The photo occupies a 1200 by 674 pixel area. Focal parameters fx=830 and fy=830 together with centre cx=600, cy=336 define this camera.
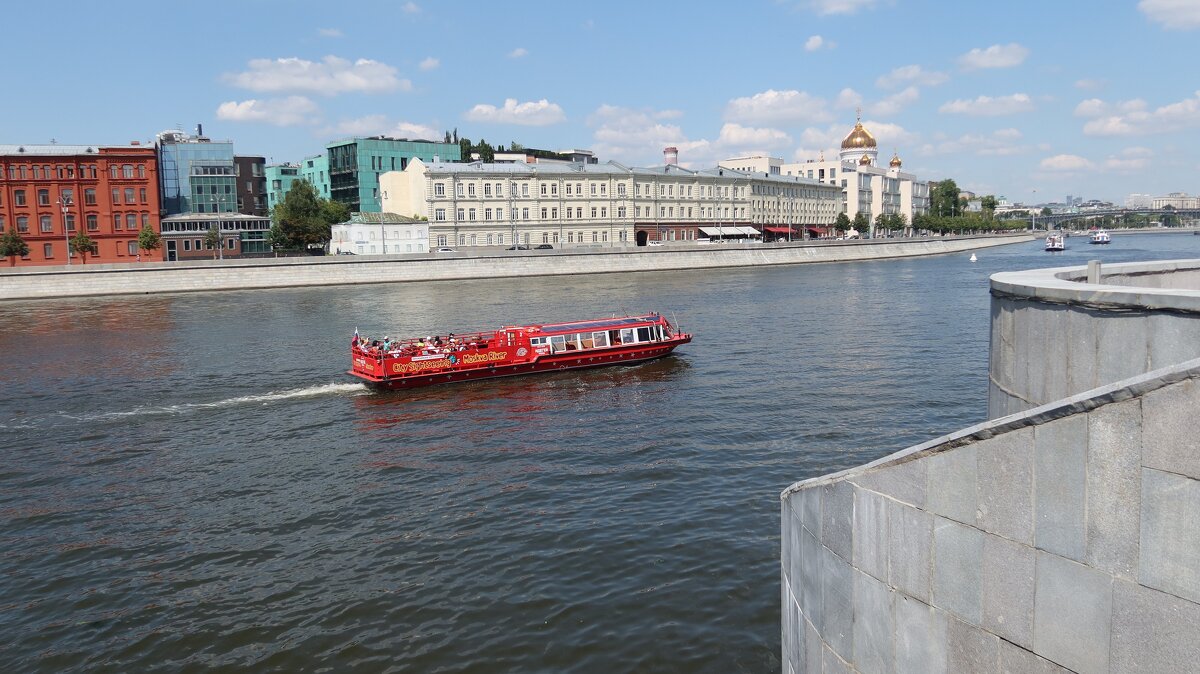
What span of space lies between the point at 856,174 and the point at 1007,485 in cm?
17388

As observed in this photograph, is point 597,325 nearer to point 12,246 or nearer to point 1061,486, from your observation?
point 1061,486

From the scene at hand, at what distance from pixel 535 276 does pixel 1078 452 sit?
86.8m

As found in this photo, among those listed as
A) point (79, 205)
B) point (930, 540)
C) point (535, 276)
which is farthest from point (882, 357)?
point (79, 205)

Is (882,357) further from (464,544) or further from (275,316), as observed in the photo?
(275,316)

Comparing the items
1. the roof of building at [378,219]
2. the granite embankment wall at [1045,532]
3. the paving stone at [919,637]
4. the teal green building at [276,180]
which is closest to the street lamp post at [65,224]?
the roof of building at [378,219]

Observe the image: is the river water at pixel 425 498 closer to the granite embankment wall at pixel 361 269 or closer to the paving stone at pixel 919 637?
the paving stone at pixel 919 637

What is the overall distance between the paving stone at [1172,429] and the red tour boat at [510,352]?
3046 cm

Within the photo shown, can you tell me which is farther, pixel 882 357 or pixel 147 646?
pixel 882 357

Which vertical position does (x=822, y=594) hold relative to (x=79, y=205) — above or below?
below

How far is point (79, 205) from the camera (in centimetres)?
8856

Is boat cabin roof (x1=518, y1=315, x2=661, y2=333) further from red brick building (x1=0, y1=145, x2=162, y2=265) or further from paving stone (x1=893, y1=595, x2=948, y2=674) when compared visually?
red brick building (x1=0, y1=145, x2=162, y2=265)

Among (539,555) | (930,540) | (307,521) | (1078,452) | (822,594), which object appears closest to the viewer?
(1078,452)

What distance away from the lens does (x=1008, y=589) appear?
5.98 m

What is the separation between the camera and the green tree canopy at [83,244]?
3297 inches
